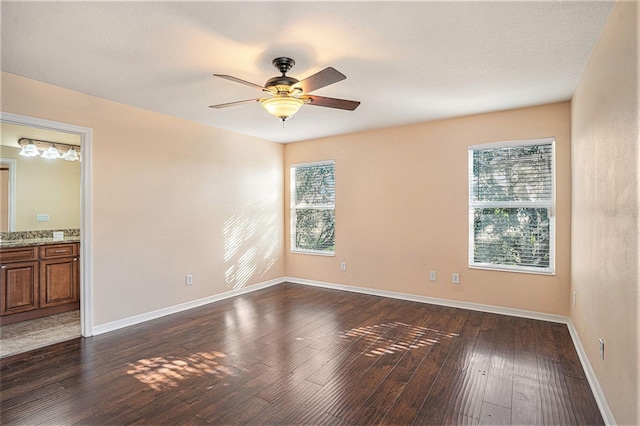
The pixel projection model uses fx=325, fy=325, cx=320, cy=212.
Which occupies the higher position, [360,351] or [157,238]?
[157,238]

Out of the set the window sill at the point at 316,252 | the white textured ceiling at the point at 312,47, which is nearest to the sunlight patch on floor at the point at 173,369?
the white textured ceiling at the point at 312,47

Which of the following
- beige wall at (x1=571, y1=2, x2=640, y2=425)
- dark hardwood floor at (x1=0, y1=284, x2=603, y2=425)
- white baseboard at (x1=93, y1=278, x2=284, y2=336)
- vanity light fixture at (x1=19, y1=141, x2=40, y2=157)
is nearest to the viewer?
beige wall at (x1=571, y1=2, x2=640, y2=425)

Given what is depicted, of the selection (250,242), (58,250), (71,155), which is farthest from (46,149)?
(250,242)

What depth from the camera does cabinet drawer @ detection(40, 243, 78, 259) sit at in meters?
3.93

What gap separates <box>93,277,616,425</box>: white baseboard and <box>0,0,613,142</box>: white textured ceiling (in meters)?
2.38

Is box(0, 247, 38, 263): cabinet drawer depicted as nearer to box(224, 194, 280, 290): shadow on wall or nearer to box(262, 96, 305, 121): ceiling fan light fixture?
box(224, 194, 280, 290): shadow on wall

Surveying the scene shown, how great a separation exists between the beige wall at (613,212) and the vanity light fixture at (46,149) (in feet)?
19.9

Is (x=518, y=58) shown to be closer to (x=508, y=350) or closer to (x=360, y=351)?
(x=508, y=350)

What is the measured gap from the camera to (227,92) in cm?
326

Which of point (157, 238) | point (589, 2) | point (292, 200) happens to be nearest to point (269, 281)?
point (292, 200)

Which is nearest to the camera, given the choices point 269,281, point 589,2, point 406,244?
point 589,2

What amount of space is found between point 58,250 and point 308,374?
361 cm

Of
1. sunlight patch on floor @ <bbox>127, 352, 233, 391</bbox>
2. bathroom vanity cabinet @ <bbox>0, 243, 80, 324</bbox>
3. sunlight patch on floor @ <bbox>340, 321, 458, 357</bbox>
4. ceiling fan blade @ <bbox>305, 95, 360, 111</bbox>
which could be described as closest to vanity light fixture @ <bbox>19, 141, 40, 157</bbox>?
bathroom vanity cabinet @ <bbox>0, 243, 80, 324</bbox>

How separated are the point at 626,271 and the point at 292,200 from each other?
4.74m
